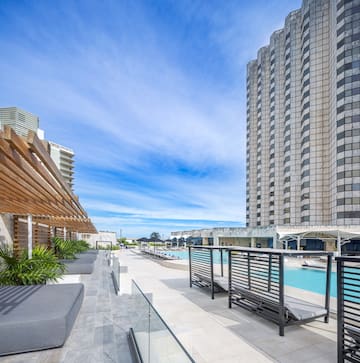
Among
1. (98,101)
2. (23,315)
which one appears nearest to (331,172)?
(98,101)

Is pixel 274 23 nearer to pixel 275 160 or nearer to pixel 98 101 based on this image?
pixel 275 160

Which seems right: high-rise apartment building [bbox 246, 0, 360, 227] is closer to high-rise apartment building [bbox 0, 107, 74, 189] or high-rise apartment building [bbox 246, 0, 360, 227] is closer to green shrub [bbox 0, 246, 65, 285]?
green shrub [bbox 0, 246, 65, 285]

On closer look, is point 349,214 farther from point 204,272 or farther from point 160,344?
point 160,344

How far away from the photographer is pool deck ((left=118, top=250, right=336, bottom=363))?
360 cm

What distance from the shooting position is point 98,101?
14.0 meters

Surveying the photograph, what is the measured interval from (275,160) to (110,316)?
1864 inches

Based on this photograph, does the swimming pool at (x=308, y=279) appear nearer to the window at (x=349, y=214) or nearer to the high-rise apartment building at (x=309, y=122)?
the window at (x=349, y=214)

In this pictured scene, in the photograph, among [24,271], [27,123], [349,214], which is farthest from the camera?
[27,123]

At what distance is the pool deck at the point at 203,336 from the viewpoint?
11.5 feet

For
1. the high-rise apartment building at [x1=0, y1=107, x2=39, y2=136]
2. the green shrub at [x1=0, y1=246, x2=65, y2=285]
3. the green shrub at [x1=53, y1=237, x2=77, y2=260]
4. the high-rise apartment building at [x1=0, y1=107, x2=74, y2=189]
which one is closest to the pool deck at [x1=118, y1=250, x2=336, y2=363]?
the green shrub at [x1=0, y1=246, x2=65, y2=285]

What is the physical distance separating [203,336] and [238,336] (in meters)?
0.61

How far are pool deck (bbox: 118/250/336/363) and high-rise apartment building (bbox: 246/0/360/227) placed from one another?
32.7 m

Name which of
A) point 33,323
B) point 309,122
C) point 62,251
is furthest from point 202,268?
point 309,122

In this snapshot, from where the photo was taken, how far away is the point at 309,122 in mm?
38844
